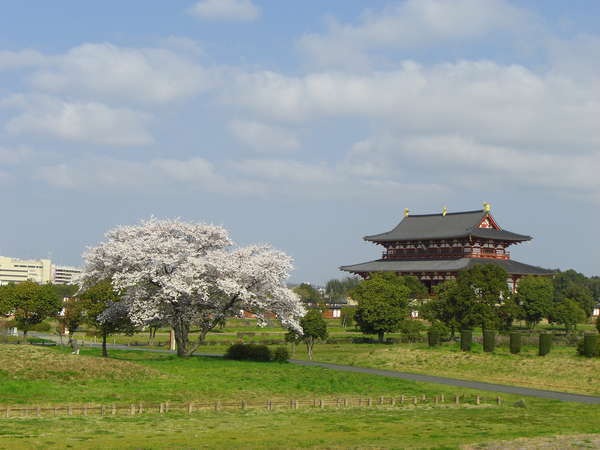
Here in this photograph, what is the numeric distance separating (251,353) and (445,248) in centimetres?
7568

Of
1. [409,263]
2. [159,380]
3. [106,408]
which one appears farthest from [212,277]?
[409,263]

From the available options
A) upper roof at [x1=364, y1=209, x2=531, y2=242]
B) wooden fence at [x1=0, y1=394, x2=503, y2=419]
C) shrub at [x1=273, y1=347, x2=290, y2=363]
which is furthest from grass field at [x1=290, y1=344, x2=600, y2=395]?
upper roof at [x1=364, y1=209, x2=531, y2=242]

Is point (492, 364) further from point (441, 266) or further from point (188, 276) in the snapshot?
→ point (441, 266)

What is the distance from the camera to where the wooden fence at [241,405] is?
32.4 m

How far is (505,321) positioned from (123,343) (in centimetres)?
4398

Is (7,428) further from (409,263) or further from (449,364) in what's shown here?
(409,263)

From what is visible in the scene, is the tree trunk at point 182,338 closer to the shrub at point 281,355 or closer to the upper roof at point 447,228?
the shrub at point 281,355

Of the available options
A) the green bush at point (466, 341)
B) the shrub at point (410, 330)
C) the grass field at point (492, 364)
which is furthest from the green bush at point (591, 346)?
the shrub at point (410, 330)

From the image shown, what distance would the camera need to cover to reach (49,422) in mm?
30281

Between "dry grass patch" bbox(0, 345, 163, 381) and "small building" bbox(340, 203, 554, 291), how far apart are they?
7851 cm

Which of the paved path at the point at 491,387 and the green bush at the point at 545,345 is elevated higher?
the green bush at the point at 545,345

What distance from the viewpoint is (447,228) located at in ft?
424

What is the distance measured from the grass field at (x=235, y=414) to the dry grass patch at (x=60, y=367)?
58 mm

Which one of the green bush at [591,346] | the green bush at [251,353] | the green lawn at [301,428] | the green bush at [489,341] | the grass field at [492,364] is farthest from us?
the green bush at [489,341]
